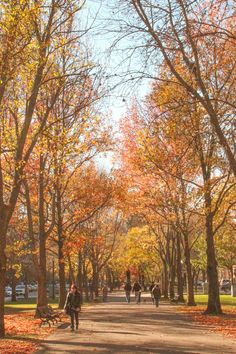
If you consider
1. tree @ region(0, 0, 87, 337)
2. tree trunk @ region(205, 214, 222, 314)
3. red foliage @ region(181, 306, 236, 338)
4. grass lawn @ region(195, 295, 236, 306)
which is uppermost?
tree @ region(0, 0, 87, 337)

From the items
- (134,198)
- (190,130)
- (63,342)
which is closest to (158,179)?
(134,198)

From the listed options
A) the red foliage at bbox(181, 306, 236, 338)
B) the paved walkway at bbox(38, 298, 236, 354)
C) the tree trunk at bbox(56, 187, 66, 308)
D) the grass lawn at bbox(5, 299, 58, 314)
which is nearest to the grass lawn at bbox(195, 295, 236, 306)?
the tree trunk at bbox(56, 187, 66, 308)

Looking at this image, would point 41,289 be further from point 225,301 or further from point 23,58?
point 225,301

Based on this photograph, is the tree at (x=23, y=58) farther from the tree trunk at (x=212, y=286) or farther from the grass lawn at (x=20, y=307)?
the grass lawn at (x=20, y=307)

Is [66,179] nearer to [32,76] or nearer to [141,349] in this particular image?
[32,76]

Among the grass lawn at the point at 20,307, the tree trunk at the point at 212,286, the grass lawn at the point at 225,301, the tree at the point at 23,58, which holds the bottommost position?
the grass lawn at the point at 20,307

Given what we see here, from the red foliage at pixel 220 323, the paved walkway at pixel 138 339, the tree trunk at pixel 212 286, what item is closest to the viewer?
the paved walkway at pixel 138 339

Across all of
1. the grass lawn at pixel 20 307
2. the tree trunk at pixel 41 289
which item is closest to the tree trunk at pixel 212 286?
the tree trunk at pixel 41 289

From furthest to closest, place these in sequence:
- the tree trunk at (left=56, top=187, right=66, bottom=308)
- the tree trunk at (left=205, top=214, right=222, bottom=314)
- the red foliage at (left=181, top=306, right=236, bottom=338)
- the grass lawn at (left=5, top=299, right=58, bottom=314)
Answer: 1. the grass lawn at (left=5, top=299, right=58, bottom=314)
2. the tree trunk at (left=56, top=187, right=66, bottom=308)
3. the tree trunk at (left=205, top=214, right=222, bottom=314)
4. the red foliage at (left=181, top=306, right=236, bottom=338)

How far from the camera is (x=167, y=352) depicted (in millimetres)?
12031

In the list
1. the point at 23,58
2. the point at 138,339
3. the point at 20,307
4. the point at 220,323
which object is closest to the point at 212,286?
the point at 220,323

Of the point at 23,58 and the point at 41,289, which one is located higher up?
the point at 23,58

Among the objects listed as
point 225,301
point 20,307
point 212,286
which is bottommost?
point 20,307

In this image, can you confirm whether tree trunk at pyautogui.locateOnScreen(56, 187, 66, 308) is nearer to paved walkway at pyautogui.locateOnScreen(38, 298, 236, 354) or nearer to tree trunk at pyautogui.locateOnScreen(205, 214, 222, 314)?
tree trunk at pyautogui.locateOnScreen(205, 214, 222, 314)
